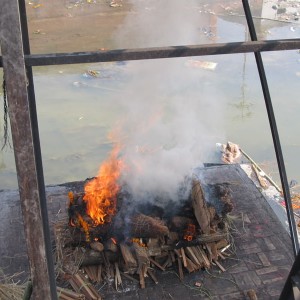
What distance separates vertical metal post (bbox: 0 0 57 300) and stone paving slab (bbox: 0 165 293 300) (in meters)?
1.79

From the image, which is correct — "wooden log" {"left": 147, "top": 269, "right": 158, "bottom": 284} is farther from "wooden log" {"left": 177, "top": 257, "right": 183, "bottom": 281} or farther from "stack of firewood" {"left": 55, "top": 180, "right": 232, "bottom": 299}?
"wooden log" {"left": 177, "top": 257, "right": 183, "bottom": 281}

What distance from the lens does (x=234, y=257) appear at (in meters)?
4.15

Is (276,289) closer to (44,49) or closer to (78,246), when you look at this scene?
(78,246)

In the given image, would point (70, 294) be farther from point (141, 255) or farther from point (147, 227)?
point (147, 227)

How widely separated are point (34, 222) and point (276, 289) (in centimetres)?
276

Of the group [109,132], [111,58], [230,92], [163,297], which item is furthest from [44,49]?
[111,58]

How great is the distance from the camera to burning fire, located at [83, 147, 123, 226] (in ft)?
13.1

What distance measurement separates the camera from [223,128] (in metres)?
7.50

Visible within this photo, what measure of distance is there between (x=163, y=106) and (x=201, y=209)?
3946 mm

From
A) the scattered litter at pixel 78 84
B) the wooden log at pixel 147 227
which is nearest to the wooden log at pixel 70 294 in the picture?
the wooden log at pixel 147 227

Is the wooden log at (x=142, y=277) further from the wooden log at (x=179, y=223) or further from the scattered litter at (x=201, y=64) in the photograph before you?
the scattered litter at (x=201, y=64)

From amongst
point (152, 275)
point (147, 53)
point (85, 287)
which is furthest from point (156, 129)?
point (147, 53)

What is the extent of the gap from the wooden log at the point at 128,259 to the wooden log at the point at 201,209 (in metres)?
0.78

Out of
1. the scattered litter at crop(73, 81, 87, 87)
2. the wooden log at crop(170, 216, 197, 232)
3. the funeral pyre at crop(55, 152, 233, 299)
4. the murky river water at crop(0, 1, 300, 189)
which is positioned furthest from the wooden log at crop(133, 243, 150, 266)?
the scattered litter at crop(73, 81, 87, 87)
